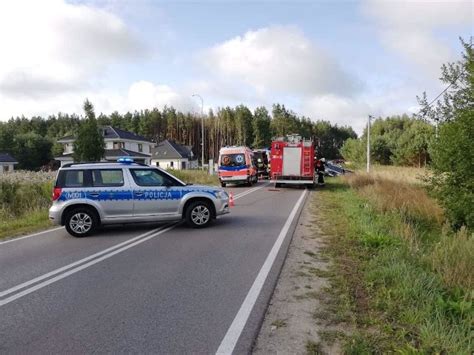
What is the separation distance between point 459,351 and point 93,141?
1625 inches

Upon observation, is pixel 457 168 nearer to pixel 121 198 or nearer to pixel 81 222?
pixel 121 198

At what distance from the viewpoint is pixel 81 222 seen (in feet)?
32.4

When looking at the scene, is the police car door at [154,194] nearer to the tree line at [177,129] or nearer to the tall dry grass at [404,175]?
the tall dry grass at [404,175]

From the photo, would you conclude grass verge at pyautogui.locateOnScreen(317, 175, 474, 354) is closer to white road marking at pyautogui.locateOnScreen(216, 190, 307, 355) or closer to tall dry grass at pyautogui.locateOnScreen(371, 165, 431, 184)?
white road marking at pyautogui.locateOnScreen(216, 190, 307, 355)

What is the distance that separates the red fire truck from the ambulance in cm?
259

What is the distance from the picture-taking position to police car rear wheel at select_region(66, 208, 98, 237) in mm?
9836

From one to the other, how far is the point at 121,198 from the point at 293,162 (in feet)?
48.7

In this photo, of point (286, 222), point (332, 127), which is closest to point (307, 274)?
point (286, 222)

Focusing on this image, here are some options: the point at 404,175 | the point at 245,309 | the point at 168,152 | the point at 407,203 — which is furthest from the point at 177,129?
the point at 245,309

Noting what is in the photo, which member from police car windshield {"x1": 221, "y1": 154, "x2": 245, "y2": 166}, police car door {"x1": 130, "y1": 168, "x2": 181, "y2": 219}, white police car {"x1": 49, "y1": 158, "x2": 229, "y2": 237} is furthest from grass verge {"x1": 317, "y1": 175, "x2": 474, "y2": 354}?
police car windshield {"x1": 221, "y1": 154, "x2": 245, "y2": 166}

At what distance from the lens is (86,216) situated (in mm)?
9914

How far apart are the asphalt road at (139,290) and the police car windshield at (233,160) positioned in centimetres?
1602

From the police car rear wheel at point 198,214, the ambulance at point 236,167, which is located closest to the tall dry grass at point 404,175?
the police car rear wheel at point 198,214

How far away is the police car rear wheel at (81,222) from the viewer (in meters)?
9.84
